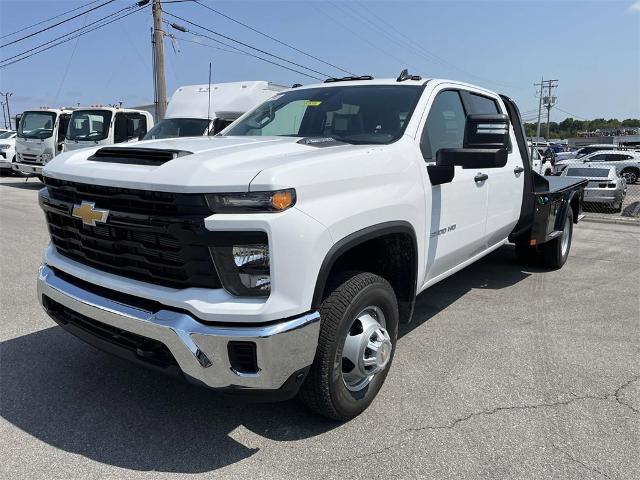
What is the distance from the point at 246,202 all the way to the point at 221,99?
1135 cm

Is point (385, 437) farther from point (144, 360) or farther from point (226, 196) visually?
point (226, 196)

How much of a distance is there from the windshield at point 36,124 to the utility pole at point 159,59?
3267mm

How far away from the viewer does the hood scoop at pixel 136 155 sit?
265 cm

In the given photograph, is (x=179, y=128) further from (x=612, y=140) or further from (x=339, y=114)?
(x=612, y=140)

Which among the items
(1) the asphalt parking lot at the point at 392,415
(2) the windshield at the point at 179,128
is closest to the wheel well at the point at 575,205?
(1) the asphalt parking lot at the point at 392,415

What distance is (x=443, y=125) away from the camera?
12.9 ft

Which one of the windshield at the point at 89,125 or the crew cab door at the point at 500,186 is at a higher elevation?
the windshield at the point at 89,125

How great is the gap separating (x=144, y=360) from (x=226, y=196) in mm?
922

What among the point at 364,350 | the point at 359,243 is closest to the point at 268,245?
the point at 359,243

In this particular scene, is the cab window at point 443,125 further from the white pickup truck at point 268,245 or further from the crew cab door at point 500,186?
the crew cab door at point 500,186

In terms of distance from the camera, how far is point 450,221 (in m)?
3.86

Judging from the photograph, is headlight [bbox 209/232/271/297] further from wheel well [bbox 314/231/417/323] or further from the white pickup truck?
wheel well [bbox 314/231/417/323]

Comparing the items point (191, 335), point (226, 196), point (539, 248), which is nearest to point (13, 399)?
point (191, 335)

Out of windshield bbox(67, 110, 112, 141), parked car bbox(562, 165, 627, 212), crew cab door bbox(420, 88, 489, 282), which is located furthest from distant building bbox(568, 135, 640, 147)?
crew cab door bbox(420, 88, 489, 282)
